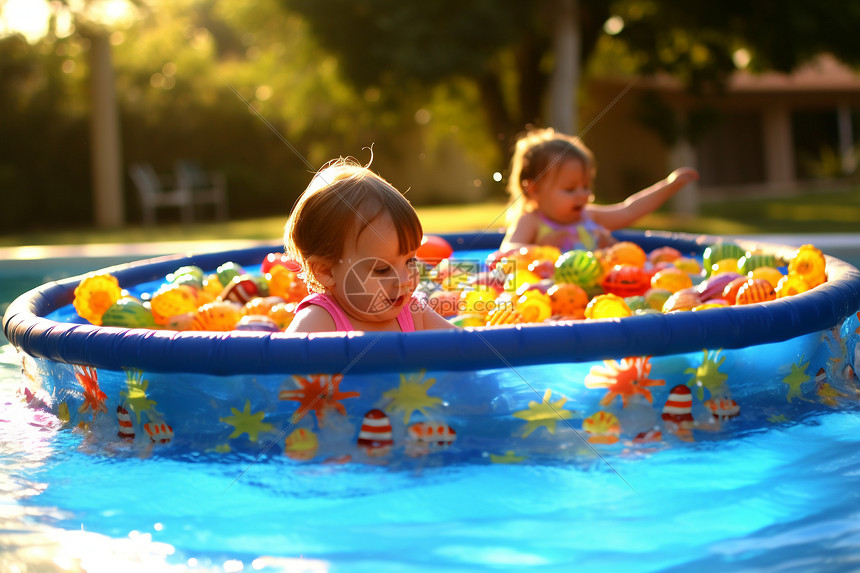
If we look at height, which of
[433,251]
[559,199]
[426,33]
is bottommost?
[433,251]

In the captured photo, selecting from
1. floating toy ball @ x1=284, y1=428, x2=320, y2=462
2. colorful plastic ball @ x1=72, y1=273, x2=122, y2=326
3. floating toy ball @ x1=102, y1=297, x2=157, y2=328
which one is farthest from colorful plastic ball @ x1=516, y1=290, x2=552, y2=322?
colorful plastic ball @ x1=72, y1=273, x2=122, y2=326

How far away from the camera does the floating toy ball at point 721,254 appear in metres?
4.70

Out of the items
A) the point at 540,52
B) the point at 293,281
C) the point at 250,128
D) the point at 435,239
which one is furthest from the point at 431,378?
the point at 250,128

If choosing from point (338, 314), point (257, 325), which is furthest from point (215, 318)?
point (338, 314)

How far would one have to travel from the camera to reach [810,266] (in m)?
3.78

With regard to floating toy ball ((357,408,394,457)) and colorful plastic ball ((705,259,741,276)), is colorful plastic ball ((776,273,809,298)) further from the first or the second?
floating toy ball ((357,408,394,457))

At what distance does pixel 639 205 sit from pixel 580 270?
1.49 metres

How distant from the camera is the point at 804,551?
2.09 metres

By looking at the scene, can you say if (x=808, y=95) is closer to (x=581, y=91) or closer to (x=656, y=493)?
(x=581, y=91)

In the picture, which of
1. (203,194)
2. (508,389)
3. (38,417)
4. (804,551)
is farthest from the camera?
(203,194)

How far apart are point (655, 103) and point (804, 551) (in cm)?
1103

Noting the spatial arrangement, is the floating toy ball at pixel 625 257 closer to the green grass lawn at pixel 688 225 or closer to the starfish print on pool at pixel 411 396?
the starfish print on pool at pixel 411 396

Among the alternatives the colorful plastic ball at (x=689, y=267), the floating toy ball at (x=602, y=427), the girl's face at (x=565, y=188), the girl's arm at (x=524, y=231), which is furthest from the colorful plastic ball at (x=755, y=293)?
the girl's arm at (x=524, y=231)

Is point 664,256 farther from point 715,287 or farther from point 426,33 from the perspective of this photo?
point 426,33
